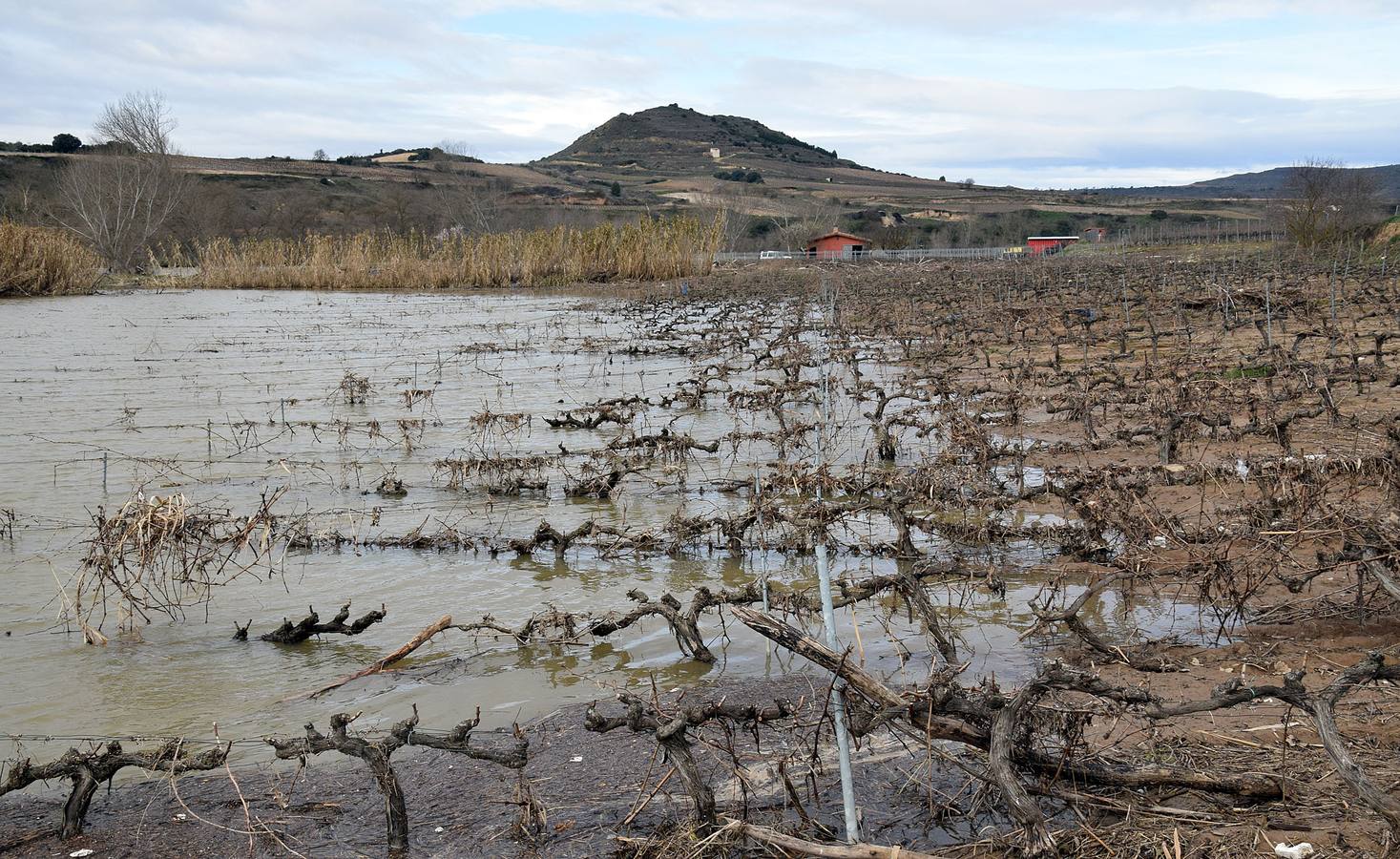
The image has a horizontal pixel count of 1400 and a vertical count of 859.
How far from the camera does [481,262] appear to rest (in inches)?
1344

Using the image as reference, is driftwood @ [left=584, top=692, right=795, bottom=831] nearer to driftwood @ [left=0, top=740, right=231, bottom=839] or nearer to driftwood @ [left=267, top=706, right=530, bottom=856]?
driftwood @ [left=267, top=706, right=530, bottom=856]

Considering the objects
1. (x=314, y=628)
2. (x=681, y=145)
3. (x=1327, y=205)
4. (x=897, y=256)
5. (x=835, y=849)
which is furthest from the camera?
(x=681, y=145)

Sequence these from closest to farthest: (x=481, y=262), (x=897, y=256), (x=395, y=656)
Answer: (x=395, y=656)
(x=481, y=262)
(x=897, y=256)

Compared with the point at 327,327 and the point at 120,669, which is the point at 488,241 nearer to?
the point at 327,327

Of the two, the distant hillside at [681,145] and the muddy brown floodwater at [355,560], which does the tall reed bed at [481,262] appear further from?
the distant hillside at [681,145]

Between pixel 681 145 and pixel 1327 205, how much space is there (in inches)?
5801

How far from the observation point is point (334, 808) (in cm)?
349

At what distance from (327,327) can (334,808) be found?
1893cm

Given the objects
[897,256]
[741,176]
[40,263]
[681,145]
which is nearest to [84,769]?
[40,263]

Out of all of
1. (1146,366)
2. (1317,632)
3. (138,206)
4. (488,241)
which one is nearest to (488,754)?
(1317,632)

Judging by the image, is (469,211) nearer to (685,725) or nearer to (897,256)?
(897,256)

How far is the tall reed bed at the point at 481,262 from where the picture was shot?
3400 centimetres

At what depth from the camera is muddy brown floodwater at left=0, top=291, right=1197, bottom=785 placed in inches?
179

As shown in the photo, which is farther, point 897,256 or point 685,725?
point 897,256
